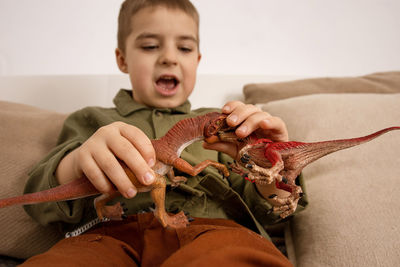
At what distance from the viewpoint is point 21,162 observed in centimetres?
77

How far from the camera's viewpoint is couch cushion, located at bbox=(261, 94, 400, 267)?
0.55 m

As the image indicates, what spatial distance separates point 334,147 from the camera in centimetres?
45

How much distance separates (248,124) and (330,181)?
37 centimetres

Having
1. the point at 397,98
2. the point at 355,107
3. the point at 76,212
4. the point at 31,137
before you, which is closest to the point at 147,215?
the point at 76,212

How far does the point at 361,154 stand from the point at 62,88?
1256 mm

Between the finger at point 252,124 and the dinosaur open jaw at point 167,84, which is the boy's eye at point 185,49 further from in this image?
the finger at point 252,124

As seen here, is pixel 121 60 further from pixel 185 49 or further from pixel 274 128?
pixel 274 128

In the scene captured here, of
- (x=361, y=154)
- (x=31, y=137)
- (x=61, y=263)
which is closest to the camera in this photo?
(x=61, y=263)

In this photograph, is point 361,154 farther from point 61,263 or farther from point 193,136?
point 61,263

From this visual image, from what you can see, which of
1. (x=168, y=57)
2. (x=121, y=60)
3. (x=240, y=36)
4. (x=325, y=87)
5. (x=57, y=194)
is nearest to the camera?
(x=57, y=194)

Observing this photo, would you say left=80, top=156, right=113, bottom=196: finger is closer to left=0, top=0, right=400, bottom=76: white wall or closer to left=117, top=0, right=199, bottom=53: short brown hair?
left=117, top=0, right=199, bottom=53: short brown hair

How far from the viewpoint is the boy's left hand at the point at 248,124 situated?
0.49 metres

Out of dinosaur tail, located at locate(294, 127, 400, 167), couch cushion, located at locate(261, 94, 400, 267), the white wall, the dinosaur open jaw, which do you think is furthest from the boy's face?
the white wall

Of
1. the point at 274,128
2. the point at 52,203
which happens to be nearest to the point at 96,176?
the point at 52,203
